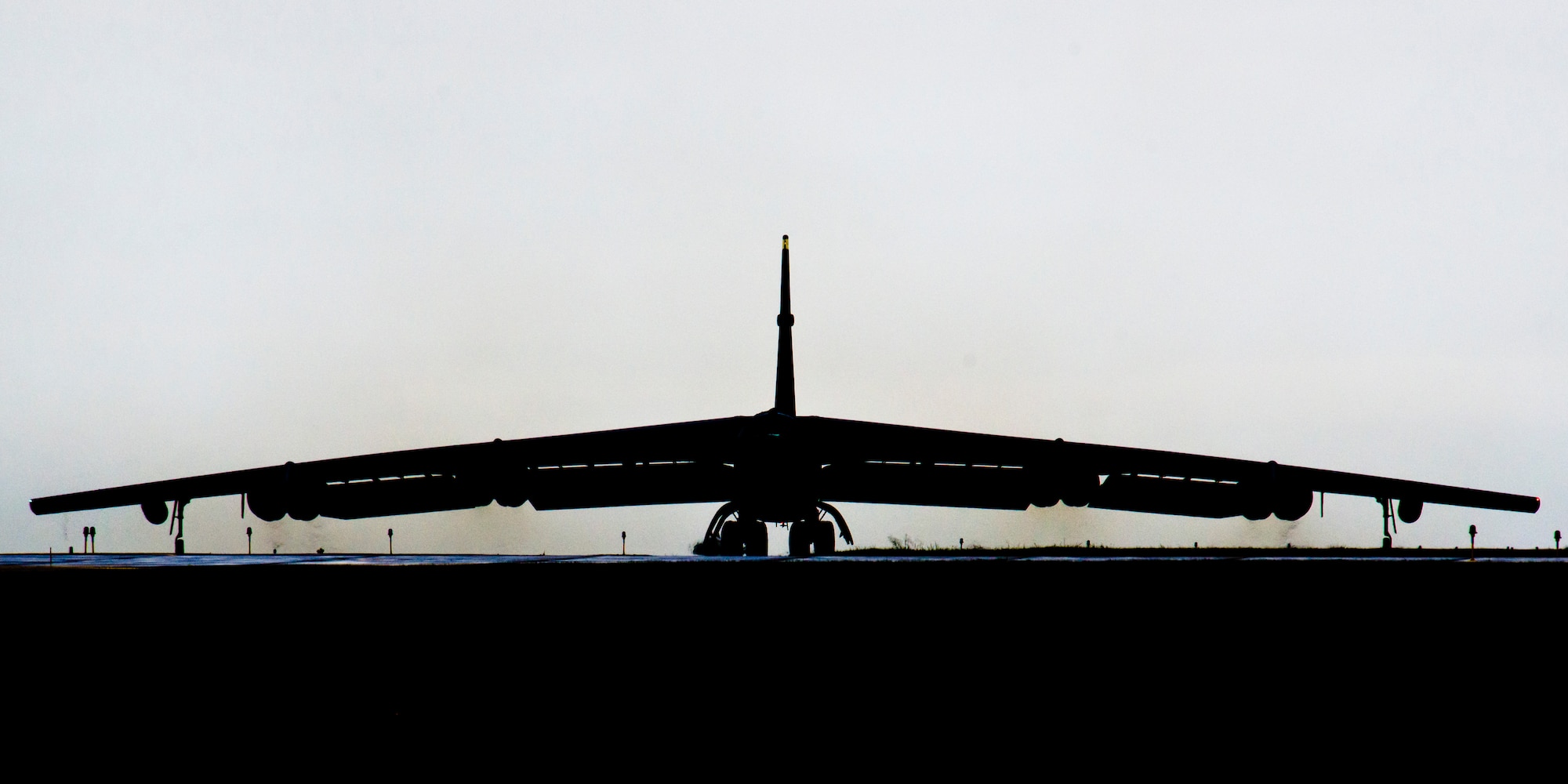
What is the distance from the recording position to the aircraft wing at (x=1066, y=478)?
1060 inches

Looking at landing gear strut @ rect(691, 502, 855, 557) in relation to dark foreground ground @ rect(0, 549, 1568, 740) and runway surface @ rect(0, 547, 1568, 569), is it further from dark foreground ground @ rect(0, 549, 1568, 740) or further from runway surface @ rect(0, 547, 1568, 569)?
dark foreground ground @ rect(0, 549, 1568, 740)

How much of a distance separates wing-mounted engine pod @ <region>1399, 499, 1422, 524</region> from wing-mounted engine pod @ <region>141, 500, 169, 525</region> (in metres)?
34.2

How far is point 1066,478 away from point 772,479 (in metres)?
7.87

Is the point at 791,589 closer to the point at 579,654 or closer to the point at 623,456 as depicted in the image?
the point at 579,654

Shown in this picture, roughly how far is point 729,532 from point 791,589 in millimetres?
20486

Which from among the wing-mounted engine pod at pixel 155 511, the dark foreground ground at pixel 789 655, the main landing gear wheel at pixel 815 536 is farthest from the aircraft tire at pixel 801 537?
the dark foreground ground at pixel 789 655

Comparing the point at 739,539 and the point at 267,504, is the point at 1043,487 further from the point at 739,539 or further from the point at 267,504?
the point at 267,504

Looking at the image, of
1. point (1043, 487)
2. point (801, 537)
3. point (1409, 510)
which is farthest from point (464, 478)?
point (1409, 510)

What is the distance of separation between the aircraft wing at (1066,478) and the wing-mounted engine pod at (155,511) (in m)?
17.6

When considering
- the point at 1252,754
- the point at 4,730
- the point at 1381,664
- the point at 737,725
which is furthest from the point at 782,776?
the point at 1381,664

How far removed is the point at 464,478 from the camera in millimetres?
26438

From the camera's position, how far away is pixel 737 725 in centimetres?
338

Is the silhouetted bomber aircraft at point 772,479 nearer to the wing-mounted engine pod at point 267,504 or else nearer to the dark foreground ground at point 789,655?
the wing-mounted engine pod at point 267,504

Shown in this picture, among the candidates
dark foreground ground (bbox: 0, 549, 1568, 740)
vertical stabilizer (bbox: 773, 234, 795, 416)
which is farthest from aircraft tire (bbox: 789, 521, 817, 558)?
dark foreground ground (bbox: 0, 549, 1568, 740)
